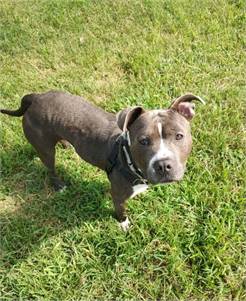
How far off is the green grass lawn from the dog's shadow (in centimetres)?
1

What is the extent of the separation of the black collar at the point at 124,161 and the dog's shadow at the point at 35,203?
0.70m

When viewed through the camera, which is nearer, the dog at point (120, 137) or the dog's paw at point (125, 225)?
the dog at point (120, 137)

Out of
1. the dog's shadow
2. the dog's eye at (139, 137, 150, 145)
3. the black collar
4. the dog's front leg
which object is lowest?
the dog's shadow

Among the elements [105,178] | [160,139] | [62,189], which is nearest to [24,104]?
[62,189]

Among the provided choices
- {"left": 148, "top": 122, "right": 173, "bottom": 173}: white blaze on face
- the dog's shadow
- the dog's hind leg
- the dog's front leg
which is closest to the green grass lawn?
the dog's shadow

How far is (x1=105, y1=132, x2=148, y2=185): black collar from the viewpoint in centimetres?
339

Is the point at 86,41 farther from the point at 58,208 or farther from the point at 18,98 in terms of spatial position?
the point at 58,208

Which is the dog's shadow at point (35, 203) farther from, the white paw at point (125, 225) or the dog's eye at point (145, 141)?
the dog's eye at point (145, 141)

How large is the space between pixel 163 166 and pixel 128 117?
46 centimetres

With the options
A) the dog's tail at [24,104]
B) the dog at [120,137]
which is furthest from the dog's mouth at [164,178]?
the dog's tail at [24,104]

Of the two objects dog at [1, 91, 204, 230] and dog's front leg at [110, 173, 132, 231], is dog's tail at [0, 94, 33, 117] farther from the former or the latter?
dog's front leg at [110, 173, 132, 231]

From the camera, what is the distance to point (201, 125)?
4.53 meters

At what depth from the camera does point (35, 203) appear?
4.36 metres

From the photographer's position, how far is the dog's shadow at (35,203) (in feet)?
13.4
